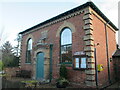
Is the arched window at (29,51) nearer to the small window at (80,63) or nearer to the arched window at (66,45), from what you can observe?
the arched window at (66,45)

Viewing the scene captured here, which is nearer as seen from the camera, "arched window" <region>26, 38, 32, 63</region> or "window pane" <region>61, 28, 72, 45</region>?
"window pane" <region>61, 28, 72, 45</region>

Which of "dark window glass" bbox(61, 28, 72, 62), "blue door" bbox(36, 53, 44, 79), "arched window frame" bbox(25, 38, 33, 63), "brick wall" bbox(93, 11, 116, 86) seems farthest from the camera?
"arched window frame" bbox(25, 38, 33, 63)

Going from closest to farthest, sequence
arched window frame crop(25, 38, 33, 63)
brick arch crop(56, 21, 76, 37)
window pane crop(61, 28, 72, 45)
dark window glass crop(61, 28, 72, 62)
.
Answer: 1. brick arch crop(56, 21, 76, 37)
2. dark window glass crop(61, 28, 72, 62)
3. window pane crop(61, 28, 72, 45)
4. arched window frame crop(25, 38, 33, 63)

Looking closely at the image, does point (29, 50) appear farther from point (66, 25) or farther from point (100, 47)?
point (100, 47)

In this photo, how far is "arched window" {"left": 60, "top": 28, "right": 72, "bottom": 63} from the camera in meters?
9.67

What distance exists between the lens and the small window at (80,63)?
A: 822 cm

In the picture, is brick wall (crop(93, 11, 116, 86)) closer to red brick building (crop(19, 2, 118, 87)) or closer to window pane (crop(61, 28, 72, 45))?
red brick building (crop(19, 2, 118, 87))

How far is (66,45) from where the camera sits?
10008 millimetres

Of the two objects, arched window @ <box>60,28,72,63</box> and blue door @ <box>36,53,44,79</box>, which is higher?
arched window @ <box>60,28,72,63</box>

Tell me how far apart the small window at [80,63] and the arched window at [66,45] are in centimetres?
85

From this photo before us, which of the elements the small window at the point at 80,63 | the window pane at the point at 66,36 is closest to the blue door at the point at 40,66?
the window pane at the point at 66,36

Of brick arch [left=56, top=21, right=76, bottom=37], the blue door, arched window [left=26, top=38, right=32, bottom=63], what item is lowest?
the blue door

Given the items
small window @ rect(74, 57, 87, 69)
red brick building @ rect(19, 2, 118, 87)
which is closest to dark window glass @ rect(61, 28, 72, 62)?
red brick building @ rect(19, 2, 118, 87)

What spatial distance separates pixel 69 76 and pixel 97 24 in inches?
199
